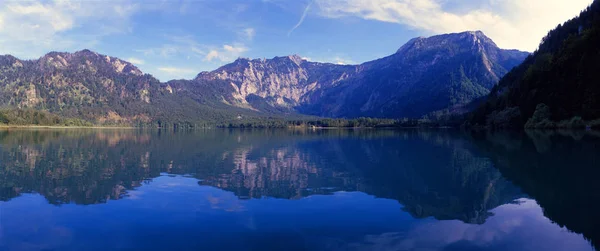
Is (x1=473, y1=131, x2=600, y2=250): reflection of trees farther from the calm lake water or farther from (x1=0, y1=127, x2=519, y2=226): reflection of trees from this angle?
(x1=0, y1=127, x2=519, y2=226): reflection of trees

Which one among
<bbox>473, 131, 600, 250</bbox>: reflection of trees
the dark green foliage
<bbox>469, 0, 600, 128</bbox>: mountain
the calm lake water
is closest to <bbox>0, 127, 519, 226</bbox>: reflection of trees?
the calm lake water

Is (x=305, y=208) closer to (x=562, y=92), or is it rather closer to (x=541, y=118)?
(x=562, y=92)

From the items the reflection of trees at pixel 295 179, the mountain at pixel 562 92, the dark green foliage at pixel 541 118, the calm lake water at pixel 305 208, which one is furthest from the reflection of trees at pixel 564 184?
the dark green foliage at pixel 541 118

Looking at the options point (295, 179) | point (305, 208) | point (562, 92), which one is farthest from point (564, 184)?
point (562, 92)

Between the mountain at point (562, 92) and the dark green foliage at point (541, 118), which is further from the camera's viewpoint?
the dark green foliage at point (541, 118)

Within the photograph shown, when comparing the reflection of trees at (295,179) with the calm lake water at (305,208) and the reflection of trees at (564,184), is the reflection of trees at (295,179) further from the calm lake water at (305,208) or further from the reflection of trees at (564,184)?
the reflection of trees at (564,184)

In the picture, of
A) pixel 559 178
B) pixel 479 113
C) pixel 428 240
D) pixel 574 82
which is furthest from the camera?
pixel 479 113

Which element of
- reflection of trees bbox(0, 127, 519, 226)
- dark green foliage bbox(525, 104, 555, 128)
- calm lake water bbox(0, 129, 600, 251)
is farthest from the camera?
dark green foliage bbox(525, 104, 555, 128)

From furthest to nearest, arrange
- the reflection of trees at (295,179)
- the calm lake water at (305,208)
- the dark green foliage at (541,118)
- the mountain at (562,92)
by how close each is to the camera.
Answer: the dark green foliage at (541,118) → the mountain at (562,92) → the reflection of trees at (295,179) → the calm lake water at (305,208)

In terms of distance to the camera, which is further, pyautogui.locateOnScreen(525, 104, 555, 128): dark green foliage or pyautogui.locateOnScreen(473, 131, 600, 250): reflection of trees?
pyautogui.locateOnScreen(525, 104, 555, 128): dark green foliage

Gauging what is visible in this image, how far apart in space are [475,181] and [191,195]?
18064 millimetres

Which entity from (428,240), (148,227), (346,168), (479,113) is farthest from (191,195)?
(479,113)

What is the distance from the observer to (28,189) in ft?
73.2

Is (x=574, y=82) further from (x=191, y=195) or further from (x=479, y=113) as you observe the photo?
(x=191, y=195)
